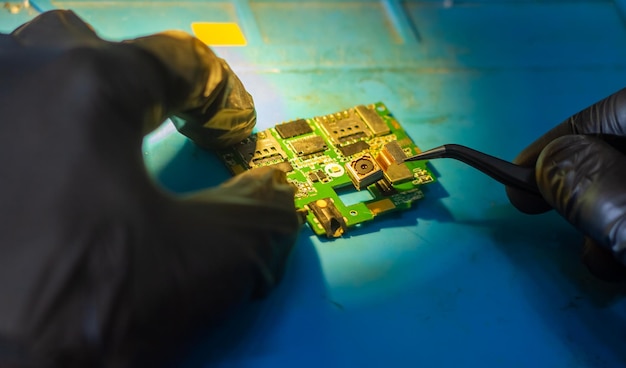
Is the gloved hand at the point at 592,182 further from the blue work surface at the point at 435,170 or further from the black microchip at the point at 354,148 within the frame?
the black microchip at the point at 354,148

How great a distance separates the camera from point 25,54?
117 centimetres

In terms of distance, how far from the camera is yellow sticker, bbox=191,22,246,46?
2.14 meters

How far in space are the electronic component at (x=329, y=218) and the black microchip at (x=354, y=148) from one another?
0.22 m

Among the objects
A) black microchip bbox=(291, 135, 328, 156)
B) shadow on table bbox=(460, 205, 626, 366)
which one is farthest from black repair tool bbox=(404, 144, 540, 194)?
black microchip bbox=(291, 135, 328, 156)

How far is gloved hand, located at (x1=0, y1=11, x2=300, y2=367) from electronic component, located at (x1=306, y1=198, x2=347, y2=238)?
37cm

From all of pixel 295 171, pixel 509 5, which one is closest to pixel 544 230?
pixel 295 171

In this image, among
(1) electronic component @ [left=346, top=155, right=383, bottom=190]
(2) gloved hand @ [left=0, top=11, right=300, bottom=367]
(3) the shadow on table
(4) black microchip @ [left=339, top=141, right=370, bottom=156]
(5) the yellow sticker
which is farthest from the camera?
(5) the yellow sticker

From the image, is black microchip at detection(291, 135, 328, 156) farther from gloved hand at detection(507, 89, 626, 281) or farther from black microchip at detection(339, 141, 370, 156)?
gloved hand at detection(507, 89, 626, 281)

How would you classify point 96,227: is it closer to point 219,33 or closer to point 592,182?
point 592,182

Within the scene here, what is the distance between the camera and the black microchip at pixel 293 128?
1.83 m

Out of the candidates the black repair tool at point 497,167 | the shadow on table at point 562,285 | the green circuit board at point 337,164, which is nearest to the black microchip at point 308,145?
the green circuit board at point 337,164

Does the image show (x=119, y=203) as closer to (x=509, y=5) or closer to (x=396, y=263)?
(x=396, y=263)

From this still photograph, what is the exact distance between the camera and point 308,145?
1798mm

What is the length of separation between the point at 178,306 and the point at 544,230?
1.15 metres
